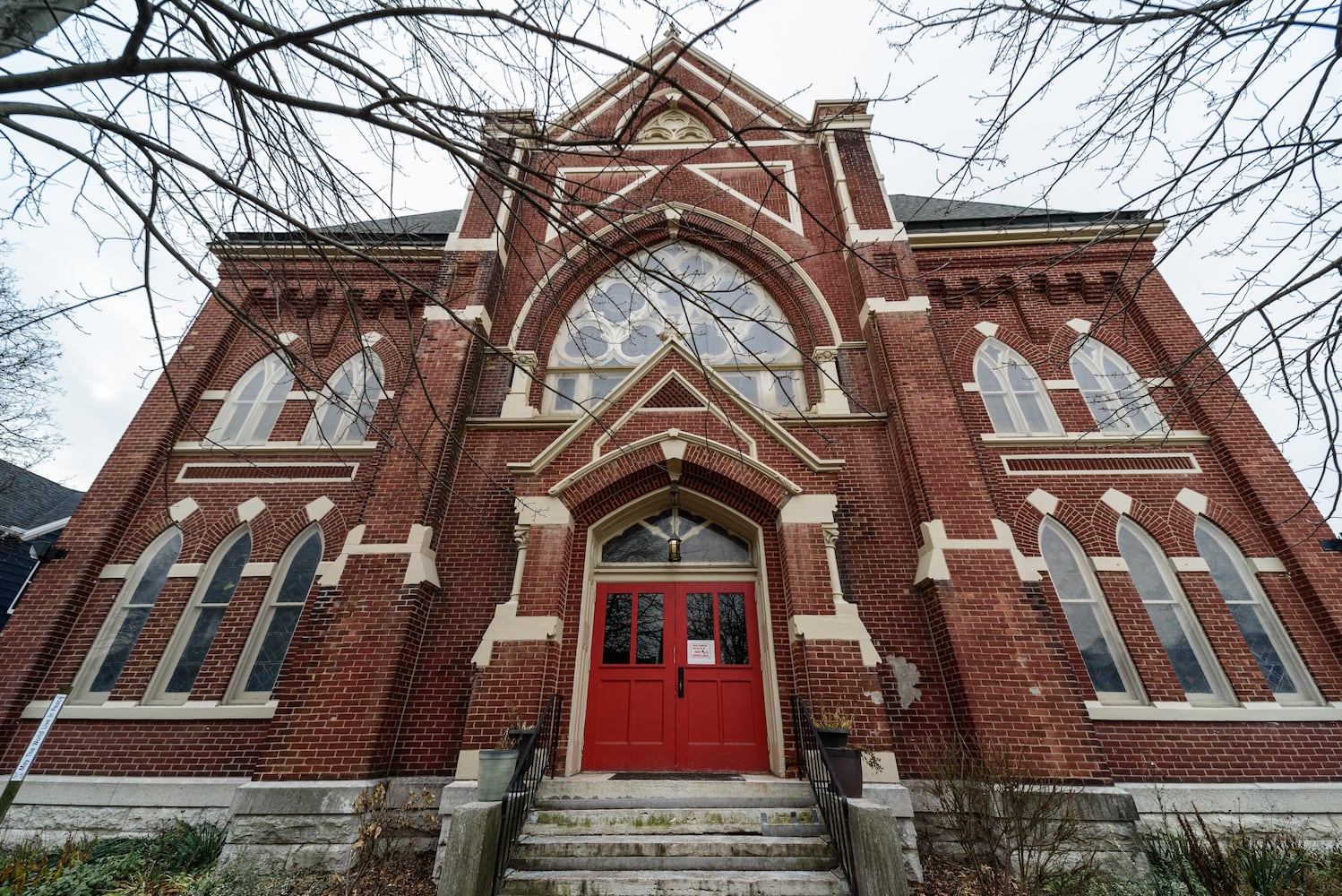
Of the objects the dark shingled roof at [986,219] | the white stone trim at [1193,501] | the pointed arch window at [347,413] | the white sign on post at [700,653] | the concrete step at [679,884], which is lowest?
the concrete step at [679,884]

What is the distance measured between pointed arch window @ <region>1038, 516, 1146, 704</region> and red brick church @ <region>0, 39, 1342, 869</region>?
0.04m

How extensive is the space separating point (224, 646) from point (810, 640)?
7851mm

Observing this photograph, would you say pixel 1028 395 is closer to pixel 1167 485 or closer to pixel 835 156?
pixel 1167 485

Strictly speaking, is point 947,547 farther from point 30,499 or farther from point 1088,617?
point 30,499

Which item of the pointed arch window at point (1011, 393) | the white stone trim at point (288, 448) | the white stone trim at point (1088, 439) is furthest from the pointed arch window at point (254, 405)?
the pointed arch window at point (1011, 393)

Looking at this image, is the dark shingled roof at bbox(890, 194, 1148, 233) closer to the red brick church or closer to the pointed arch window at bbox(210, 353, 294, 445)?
the red brick church

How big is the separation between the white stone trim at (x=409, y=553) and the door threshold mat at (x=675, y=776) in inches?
135

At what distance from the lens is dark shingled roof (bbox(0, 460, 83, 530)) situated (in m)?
13.5

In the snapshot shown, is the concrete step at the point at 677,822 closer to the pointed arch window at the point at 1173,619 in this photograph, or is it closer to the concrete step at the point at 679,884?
the concrete step at the point at 679,884

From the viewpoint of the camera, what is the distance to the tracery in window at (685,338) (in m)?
9.41

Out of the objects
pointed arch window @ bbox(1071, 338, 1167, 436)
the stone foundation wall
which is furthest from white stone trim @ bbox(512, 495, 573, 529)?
pointed arch window @ bbox(1071, 338, 1167, 436)

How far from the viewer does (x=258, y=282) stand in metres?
10.7

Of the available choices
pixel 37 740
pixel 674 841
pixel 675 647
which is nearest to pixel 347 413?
pixel 37 740

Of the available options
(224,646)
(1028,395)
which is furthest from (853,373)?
(224,646)
